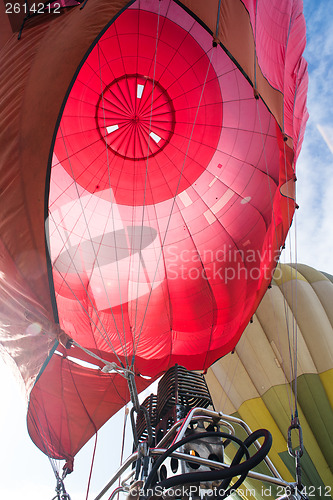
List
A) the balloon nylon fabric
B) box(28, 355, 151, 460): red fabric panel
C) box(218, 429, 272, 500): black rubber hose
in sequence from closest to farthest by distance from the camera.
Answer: box(218, 429, 272, 500): black rubber hose < the balloon nylon fabric < box(28, 355, 151, 460): red fabric panel

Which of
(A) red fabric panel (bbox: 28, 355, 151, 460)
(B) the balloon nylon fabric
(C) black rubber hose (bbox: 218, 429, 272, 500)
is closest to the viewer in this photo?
(C) black rubber hose (bbox: 218, 429, 272, 500)

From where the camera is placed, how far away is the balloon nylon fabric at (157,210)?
436cm

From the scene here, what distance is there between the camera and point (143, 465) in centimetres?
171

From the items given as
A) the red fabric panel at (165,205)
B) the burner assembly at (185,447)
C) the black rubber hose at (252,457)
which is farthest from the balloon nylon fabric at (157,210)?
the black rubber hose at (252,457)

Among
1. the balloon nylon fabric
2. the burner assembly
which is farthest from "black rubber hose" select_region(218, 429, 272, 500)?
the balloon nylon fabric

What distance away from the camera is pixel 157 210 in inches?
194

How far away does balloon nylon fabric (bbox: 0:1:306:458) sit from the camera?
4.36 metres

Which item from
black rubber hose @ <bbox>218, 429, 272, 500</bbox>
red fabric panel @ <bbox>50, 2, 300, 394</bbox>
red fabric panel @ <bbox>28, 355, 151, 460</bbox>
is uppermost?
red fabric panel @ <bbox>50, 2, 300, 394</bbox>

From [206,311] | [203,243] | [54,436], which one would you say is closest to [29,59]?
[203,243]

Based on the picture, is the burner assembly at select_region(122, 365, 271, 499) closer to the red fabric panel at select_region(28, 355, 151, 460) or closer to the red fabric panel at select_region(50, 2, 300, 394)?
the red fabric panel at select_region(50, 2, 300, 394)

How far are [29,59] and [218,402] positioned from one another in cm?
476

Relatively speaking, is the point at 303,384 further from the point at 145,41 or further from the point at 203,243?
the point at 145,41

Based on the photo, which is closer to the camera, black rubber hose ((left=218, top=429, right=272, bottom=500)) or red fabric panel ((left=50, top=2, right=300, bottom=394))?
black rubber hose ((left=218, top=429, right=272, bottom=500))

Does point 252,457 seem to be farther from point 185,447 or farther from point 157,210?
point 157,210
